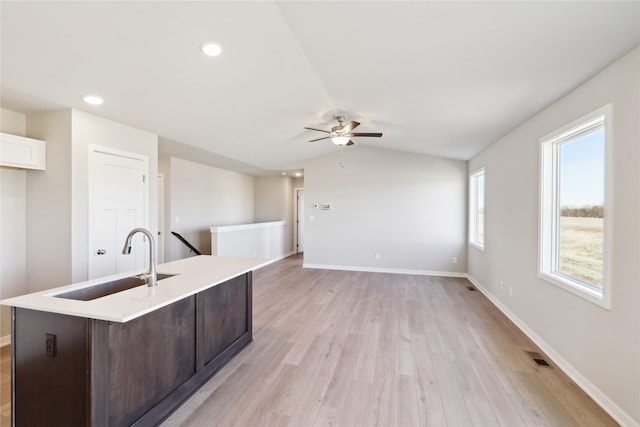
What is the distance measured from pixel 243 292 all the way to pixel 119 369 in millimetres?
1296

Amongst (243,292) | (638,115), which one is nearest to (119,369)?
(243,292)

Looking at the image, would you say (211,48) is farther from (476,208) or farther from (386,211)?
(476,208)

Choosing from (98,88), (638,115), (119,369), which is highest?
(98,88)

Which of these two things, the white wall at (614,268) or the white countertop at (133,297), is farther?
the white wall at (614,268)

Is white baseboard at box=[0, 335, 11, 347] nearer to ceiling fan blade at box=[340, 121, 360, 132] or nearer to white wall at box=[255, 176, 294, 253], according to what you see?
ceiling fan blade at box=[340, 121, 360, 132]

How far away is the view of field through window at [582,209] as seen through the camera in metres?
2.14

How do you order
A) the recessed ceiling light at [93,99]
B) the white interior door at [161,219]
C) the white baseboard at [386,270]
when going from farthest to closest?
the white baseboard at [386,270] → the white interior door at [161,219] → the recessed ceiling light at [93,99]

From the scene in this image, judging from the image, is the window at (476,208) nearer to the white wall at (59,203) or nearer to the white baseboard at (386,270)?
the white baseboard at (386,270)

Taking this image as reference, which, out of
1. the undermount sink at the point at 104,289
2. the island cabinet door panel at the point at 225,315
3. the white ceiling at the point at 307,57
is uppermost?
the white ceiling at the point at 307,57

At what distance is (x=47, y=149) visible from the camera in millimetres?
2893

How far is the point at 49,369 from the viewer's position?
1.54m

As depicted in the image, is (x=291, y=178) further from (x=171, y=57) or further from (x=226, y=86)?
(x=171, y=57)

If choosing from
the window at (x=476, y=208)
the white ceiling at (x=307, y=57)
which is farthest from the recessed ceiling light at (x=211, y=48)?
the window at (x=476, y=208)

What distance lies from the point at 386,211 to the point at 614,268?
14.3ft
